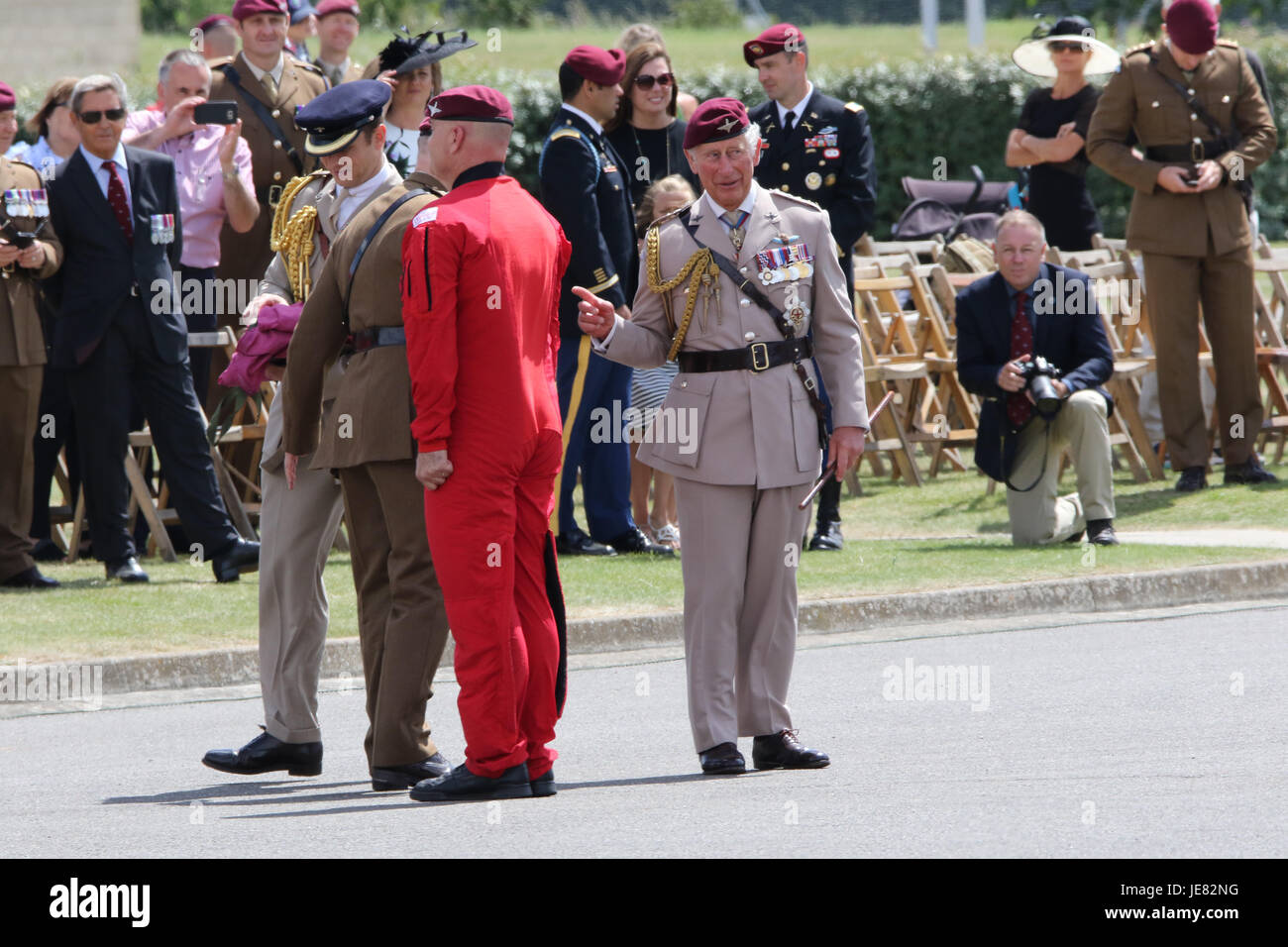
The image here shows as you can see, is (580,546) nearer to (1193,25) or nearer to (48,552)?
(48,552)

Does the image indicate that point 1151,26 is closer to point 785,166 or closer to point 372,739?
A: point 785,166

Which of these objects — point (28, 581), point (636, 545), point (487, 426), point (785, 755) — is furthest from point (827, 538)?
point (487, 426)

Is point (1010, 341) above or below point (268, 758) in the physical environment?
above

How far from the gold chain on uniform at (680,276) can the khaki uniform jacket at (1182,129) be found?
22.1ft

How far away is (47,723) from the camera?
900 cm

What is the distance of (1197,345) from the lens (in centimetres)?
1403

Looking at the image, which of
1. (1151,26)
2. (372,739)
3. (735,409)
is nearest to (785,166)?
(735,409)

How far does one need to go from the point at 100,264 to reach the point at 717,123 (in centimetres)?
493

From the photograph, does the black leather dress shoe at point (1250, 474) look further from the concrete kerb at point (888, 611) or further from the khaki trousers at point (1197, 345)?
the concrete kerb at point (888, 611)

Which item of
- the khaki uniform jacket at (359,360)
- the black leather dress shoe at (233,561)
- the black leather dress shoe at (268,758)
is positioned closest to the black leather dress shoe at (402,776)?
the black leather dress shoe at (268,758)

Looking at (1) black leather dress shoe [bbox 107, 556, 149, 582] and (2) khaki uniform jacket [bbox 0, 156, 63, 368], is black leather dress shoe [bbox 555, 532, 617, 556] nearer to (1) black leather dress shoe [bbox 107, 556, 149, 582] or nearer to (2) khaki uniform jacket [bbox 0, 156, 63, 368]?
(1) black leather dress shoe [bbox 107, 556, 149, 582]

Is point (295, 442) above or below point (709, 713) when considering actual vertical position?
above

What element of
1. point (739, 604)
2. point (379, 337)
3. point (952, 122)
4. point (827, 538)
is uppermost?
point (379, 337)

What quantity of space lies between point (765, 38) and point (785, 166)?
684 millimetres
